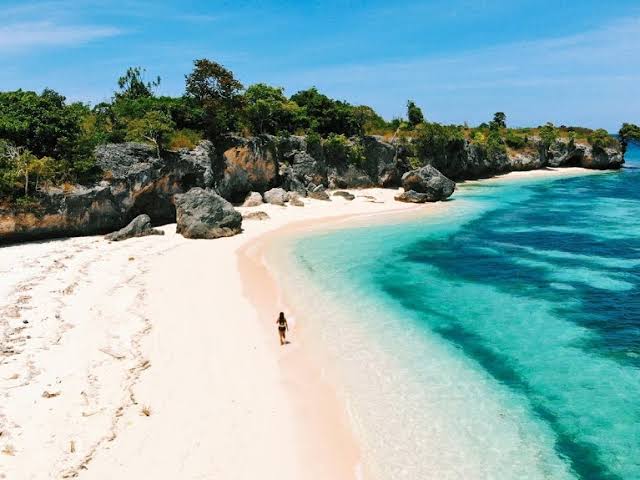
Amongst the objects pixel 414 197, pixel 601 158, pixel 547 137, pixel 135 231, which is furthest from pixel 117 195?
pixel 601 158

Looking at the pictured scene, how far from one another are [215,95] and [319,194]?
15983 millimetres

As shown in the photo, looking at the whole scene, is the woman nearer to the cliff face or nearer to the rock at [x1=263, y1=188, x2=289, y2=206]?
the cliff face

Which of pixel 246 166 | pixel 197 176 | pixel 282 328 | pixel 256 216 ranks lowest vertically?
pixel 282 328

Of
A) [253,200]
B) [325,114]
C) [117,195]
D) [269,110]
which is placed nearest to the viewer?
[117,195]

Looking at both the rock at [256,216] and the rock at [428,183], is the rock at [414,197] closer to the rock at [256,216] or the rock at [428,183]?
the rock at [428,183]

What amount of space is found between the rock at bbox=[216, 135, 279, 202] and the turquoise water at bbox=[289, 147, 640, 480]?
1516cm

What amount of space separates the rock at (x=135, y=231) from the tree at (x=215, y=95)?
15.3m

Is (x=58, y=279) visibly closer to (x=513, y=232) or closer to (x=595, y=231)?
(x=513, y=232)

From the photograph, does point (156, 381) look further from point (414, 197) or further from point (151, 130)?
point (414, 197)

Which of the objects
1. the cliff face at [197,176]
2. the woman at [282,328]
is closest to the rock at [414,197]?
the cliff face at [197,176]

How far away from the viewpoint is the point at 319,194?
54844 millimetres

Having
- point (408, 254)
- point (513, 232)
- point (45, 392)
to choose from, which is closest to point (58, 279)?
point (45, 392)

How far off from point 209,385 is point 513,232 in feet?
114

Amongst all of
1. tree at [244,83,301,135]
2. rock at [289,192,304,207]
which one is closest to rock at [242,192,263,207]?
rock at [289,192,304,207]
